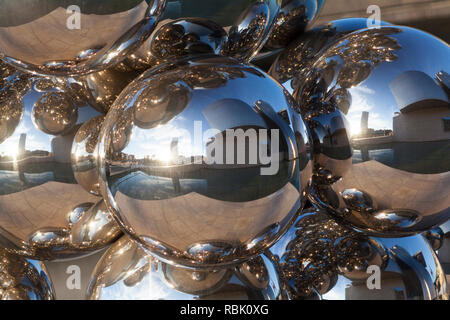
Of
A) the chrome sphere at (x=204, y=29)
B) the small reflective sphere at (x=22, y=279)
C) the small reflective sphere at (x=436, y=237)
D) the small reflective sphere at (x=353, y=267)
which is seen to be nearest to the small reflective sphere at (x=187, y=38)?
the chrome sphere at (x=204, y=29)

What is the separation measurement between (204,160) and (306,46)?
0.36m

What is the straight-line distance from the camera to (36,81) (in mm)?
519

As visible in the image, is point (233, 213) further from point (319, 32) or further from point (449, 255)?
point (449, 255)

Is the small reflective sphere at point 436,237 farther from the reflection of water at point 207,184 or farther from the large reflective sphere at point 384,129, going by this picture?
the reflection of water at point 207,184

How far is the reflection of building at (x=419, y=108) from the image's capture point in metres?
0.42

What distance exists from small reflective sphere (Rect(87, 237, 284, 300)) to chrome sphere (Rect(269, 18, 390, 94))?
26 cm

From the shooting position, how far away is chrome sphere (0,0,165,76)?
0.38 m

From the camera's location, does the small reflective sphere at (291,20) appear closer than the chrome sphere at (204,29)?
No

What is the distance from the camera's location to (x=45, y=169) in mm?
484

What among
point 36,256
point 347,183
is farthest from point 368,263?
point 36,256

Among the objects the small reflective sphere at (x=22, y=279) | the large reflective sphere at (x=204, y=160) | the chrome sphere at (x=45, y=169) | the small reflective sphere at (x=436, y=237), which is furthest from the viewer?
the small reflective sphere at (x=436, y=237)

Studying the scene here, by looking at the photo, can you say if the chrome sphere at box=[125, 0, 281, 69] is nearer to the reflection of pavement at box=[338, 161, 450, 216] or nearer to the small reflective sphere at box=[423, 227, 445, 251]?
the reflection of pavement at box=[338, 161, 450, 216]

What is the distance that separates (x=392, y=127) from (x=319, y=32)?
0.93 ft

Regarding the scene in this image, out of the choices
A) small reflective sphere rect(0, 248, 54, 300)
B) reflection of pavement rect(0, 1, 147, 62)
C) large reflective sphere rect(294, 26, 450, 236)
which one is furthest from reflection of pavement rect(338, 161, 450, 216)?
small reflective sphere rect(0, 248, 54, 300)
